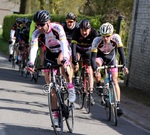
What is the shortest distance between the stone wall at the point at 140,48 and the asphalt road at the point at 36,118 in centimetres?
383

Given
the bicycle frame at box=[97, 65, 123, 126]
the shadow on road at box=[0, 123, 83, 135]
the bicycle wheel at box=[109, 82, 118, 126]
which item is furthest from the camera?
the bicycle frame at box=[97, 65, 123, 126]

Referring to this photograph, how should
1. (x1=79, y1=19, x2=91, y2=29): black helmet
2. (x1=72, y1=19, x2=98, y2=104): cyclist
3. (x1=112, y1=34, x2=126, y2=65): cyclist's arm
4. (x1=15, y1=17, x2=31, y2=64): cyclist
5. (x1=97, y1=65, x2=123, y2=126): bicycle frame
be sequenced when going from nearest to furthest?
(x1=97, y1=65, x2=123, y2=126): bicycle frame, (x1=112, y1=34, x2=126, y2=65): cyclist's arm, (x1=79, y1=19, x2=91, y2=29): black helmet, (x1=72, y1=19, x2=98, y2=104): cyclist, (x1=15, y1=17, x2=31, y2=64): cyclist

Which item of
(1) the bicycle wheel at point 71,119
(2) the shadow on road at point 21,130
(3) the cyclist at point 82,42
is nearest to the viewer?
(2) the shadow on road at point 21,130

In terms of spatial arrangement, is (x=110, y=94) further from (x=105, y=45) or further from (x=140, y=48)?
(x=140, y=48)

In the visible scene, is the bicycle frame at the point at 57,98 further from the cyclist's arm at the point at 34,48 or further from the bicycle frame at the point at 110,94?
the bicycle frame at the point at 110,94

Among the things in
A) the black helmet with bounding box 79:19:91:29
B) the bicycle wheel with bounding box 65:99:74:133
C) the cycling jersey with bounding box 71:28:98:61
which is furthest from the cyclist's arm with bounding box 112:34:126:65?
the bicycle wheel with bounding box 65:99:74:133

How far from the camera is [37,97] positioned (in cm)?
1268

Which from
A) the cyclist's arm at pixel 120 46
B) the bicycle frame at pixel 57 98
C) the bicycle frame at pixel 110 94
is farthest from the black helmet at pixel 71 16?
the bicycle frame at pixel 57 98

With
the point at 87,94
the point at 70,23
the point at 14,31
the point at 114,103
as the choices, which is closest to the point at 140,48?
the point at 14,31

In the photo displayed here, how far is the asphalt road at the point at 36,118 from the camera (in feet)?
28.7

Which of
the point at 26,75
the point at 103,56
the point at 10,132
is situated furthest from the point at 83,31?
the point at 26,75

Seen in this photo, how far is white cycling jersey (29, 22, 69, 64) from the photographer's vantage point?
8.21m

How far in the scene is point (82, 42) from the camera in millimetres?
11312

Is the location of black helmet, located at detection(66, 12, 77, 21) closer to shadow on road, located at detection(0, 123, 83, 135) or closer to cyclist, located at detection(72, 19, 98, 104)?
cyclist, located at detection(72, 19, 98, 104)
